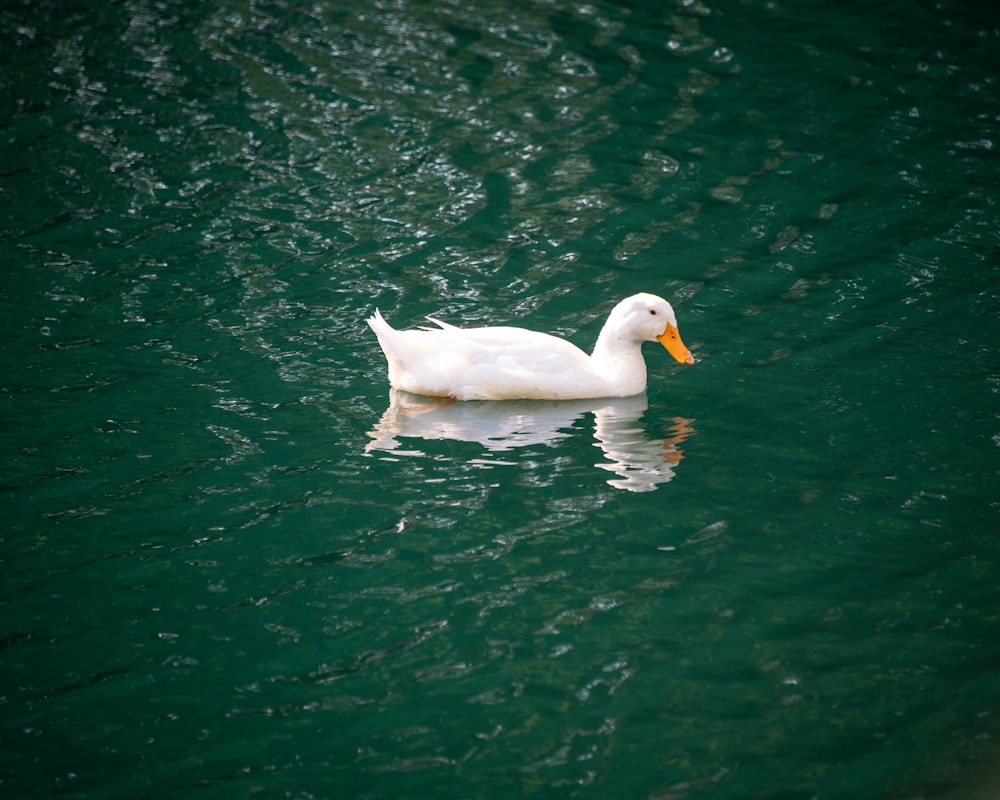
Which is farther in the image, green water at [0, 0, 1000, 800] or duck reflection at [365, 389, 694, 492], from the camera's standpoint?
duck reflection at [365, 389, 694, 492]

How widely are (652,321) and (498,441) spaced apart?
1.54 metres

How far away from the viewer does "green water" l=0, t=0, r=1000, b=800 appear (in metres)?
5.30

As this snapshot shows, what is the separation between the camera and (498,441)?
795 centimetres

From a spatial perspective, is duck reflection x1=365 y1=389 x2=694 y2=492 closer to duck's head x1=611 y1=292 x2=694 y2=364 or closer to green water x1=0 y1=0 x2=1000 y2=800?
green water x1=0 y1=0 x2=1000 y2=800

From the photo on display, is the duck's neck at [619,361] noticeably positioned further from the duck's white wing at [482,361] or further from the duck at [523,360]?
the duck's white wing at [482,361]

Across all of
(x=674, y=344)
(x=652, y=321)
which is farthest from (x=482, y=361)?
(x=674, y=344)

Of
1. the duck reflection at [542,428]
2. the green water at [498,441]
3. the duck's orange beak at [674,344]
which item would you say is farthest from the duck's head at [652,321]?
the duck reflection at [542,428]

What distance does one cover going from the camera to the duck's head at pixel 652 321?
8.59m

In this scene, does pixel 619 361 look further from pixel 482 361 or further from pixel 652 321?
pixel 482 361

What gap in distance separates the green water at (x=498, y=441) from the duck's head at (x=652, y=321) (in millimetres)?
342

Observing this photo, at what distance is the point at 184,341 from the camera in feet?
30.2

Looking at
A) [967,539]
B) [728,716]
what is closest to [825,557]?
[967,539]

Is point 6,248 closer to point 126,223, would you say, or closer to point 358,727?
point 126,223

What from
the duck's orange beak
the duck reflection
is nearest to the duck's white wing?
the duck reflection
